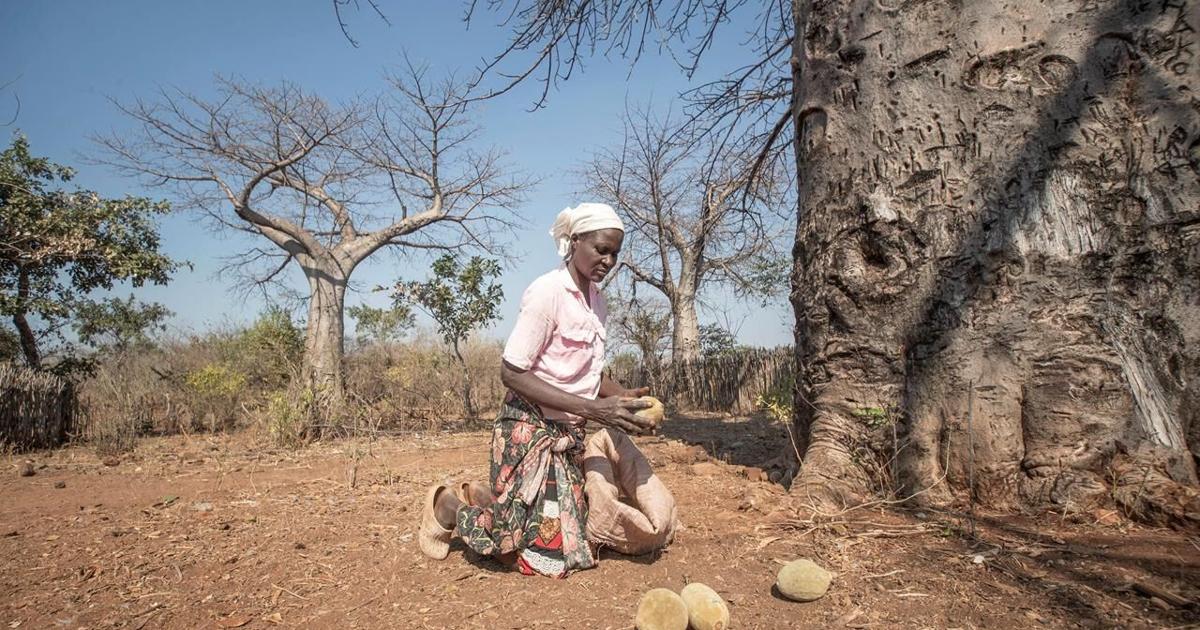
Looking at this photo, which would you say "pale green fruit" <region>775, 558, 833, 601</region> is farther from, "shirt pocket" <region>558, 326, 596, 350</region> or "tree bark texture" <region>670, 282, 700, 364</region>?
"tree bark texture" <region>670, 282, 700, 364</region>

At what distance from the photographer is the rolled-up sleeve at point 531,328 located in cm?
220

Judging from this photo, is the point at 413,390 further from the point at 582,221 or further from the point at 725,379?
the point at 582,221

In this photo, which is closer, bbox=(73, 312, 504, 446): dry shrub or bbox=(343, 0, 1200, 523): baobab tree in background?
bbox=(343, 0, 1200, 523): baobab tree in background

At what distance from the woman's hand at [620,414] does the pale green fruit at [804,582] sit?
2.08 ft

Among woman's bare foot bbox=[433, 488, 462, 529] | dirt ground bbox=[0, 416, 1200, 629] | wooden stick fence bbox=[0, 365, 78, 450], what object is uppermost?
wooden stick fence bbox=[0, 365, 78, 450]

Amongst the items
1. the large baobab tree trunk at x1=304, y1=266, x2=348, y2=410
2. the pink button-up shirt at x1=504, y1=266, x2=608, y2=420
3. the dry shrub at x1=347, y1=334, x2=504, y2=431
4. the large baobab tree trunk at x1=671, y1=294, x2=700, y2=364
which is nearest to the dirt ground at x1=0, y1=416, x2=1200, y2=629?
the pink button-up shirt at x1=504, y1=266, x2=608, y2=420

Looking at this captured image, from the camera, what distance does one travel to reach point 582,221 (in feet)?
7.55

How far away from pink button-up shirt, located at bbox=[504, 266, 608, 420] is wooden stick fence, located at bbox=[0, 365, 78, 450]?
7.62m

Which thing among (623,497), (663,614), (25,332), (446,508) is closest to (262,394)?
(25,332)

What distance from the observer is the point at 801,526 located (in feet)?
8.16

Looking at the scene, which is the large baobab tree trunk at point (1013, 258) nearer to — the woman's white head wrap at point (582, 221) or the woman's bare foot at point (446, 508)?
the woman's white head wrap at point (582, 221)

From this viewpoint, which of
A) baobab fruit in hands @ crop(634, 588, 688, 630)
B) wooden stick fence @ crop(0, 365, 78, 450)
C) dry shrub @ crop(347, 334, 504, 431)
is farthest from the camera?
dry shrub @ crop(347, 334, 504, 431)

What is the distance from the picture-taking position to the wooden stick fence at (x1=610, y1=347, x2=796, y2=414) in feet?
34.3

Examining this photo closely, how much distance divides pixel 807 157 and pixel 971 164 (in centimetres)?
80
